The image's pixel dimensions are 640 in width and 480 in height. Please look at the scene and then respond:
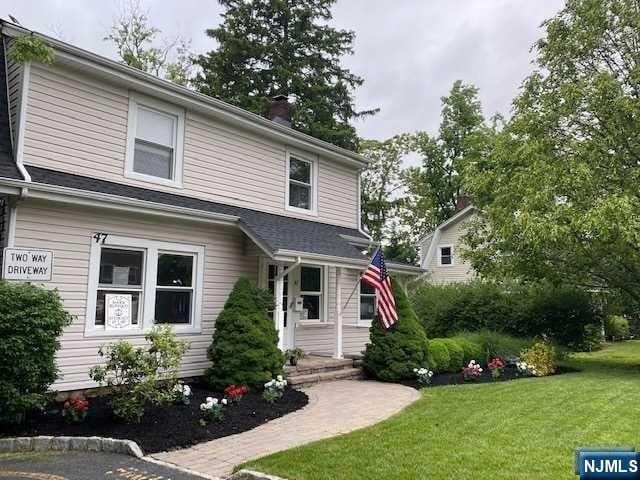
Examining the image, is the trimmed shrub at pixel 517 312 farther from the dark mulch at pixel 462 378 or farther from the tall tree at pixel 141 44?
the tall tree at pixel 141 44

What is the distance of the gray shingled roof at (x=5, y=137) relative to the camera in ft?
23.7

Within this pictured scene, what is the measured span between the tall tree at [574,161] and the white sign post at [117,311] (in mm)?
8781

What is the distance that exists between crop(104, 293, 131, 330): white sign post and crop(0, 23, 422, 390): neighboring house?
19mm

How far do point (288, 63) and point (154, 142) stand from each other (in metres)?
19.8

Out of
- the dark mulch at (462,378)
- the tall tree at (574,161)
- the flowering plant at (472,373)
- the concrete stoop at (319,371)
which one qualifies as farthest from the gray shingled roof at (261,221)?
the tall tree at (574,161)

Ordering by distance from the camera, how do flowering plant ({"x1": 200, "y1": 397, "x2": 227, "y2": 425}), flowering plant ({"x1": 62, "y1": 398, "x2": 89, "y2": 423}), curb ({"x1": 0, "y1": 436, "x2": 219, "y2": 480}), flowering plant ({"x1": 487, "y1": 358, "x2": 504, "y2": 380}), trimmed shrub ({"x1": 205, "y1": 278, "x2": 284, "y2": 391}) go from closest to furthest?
curb ({"x1": 0, "y1": 436, "x2": 219, "y2": 480})
flowering plant ({"x1": 62, "y1": 398, "x2": 89, "y2": 423})
flowering plant ({"x1": 200, "y1": 397, "x2": 227, "y2": 425})
trimmed shrub ({"x1": 205, "y1": 278, "x2": 284, "y2": 391})
flowering plant ({"x1": 487, "y1": 358, "x2": 504, "y2": 380})

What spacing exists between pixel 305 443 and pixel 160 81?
7.09 metres

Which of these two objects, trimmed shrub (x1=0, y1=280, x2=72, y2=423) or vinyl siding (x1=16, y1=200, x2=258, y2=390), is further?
vinyl siding (x1=16, y1=200, x2=258, y2=390)

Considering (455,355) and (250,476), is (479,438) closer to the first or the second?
(250,476)

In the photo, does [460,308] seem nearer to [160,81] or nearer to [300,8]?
[160,81]

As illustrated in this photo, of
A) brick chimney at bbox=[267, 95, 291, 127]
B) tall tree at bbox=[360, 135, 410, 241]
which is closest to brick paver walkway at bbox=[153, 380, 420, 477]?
brick chimney at bbox=[267, 95, 291, 127]

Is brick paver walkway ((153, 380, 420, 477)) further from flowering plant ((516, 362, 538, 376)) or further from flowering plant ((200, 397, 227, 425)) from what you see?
flowering plant ((516, 362, 538, 376))

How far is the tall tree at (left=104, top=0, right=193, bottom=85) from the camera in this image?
77.6ft

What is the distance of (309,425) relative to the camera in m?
6.72
